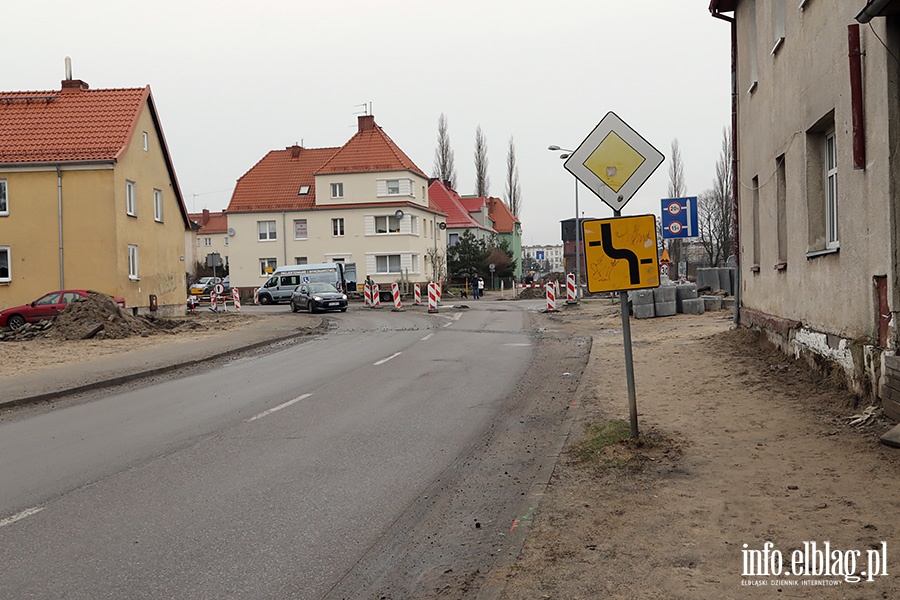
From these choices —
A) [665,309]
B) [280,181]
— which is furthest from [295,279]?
[665,309]

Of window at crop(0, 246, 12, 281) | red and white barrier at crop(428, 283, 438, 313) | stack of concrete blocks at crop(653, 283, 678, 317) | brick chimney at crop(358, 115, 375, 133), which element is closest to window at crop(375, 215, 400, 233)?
brick chimney at crop(358, 115, 375, 133)

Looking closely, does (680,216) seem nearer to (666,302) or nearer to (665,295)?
(665,295)

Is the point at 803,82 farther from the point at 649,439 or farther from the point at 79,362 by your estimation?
the point at 79,362

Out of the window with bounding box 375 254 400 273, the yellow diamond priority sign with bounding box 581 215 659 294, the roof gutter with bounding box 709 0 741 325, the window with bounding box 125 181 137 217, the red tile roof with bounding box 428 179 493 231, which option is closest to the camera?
the yellow diamond priority sign with bounding box 581 215 659 294

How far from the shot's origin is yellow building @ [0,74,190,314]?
32.8m

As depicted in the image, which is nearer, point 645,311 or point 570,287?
point 645,311

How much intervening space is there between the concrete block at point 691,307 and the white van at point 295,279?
91.2 ft

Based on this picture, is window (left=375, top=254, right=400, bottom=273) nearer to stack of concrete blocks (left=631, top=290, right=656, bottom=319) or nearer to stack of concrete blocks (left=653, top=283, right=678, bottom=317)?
stack of concrete blocks (left=631, top=290, right=656, bottom=319)

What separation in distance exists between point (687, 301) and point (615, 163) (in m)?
20.0

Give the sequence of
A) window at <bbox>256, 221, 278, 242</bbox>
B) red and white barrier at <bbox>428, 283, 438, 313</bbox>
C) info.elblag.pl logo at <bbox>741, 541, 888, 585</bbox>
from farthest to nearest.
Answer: window at <bbox>256, 221, 278, 242</bbox>
red and white barrier at <bbox>428, 283, 438, 313</bbox>
info.elblag.pl logo at <bbox>741, 541, 888, 585</bbox>

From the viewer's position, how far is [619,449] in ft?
26.0

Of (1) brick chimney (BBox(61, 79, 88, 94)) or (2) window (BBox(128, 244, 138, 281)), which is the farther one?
(1) brick chimney (BBox(61, 79, 88, 94))

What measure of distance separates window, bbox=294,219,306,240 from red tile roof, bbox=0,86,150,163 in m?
29.8

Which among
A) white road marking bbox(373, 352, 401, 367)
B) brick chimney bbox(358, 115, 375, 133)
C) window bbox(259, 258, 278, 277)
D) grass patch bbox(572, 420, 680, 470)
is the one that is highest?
brick chimney bbox(358, 115, 375, 133)
